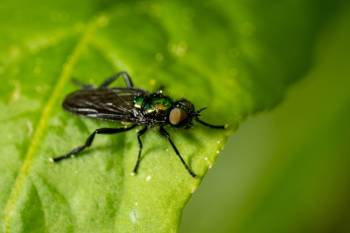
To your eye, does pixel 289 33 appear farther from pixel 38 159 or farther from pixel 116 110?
pixel 38 159

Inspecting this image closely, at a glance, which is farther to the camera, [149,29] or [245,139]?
[245,139]

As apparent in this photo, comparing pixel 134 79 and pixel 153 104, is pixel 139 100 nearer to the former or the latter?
pixel 153 104

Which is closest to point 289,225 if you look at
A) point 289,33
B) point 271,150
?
point 271,150

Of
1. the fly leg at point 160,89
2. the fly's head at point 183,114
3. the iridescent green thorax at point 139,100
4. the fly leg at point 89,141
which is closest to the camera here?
the fly leg at point 89,141

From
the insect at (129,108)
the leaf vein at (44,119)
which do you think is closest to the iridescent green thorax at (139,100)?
the insect at (129,108)

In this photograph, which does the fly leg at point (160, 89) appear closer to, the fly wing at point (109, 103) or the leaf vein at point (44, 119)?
the fly wing at point (109, 103)

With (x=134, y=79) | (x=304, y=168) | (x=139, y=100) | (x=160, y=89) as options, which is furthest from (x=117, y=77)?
(x=304, y=168)

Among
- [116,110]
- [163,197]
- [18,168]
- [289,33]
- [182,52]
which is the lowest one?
[18,168]
